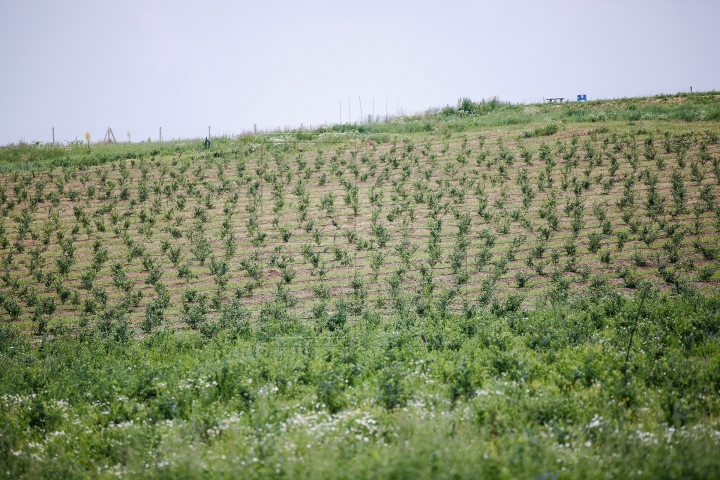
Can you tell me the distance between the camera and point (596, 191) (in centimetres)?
1875

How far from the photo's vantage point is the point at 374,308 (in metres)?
11.7

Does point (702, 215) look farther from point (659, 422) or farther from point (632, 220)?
point (659, 422)

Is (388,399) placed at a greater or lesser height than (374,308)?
lesser

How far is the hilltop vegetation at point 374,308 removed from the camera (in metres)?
6.09

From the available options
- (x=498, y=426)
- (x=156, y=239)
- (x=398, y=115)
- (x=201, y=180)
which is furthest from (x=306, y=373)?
(x=398, y=115)

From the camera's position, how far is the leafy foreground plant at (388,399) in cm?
549

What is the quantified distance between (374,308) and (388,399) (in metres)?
4.68

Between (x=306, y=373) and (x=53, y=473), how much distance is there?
3508 mm

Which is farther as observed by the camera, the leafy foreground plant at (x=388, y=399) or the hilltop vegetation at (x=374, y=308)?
the hilltop vegetation at (x=374, y=308)

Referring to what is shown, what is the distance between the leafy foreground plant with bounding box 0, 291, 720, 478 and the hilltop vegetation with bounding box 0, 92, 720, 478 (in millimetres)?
42

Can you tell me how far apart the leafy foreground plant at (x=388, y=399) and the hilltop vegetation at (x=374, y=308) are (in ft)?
0.14

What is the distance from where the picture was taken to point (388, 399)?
710 centimetres

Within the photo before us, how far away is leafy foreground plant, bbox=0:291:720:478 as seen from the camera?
18.0 feet

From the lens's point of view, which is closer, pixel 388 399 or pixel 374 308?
pixel 388 399
